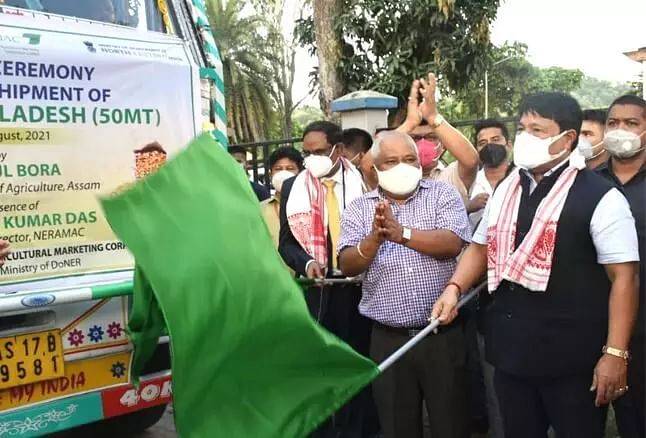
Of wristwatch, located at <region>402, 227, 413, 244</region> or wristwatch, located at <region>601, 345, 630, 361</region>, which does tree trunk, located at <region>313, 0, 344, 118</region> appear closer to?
wristwatch, located at <region>402, 227, 413, 244</region>

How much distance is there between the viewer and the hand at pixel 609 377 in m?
2.46

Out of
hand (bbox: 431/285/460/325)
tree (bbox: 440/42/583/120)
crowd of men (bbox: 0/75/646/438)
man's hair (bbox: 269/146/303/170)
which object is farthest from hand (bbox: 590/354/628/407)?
tree (bbox: 440/42/583/120)

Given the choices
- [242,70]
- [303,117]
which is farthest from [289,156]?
[303,117]

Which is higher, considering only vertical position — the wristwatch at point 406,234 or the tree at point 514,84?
the tree at point 514,84

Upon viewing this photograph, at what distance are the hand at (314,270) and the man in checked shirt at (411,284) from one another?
0.46 m

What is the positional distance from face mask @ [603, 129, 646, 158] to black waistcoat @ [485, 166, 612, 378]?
63cm

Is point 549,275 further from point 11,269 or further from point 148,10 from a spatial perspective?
point 148,10

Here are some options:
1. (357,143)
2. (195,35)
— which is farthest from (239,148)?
(195,35)

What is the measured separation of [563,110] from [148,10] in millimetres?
2366

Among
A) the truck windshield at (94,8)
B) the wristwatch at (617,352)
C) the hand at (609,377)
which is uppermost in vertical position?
the truck windshield at (94,8)

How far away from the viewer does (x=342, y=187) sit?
12.8 ft

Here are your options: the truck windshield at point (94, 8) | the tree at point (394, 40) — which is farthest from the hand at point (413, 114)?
the tree at point (394, 40)

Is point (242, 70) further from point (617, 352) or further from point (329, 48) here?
point (617, 352)

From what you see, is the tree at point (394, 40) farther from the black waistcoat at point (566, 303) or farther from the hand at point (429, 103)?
the black waistcoat at point (566, 303)
